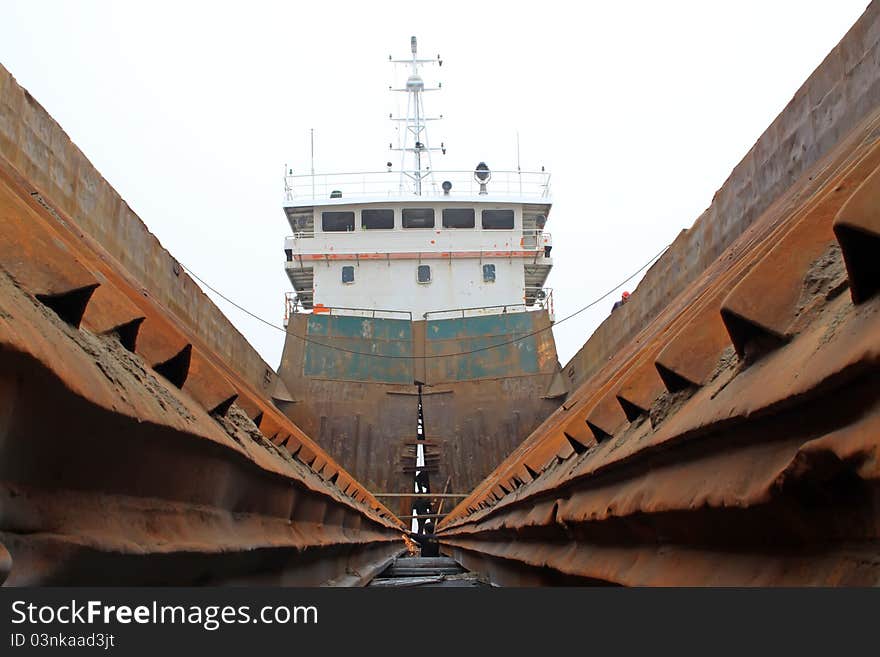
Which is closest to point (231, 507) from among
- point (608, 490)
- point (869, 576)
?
point (608, 490)

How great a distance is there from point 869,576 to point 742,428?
52 centimetres

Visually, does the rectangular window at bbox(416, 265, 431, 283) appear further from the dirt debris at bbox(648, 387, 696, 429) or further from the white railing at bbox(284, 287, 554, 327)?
the dirt debris at bbox(648, 387, 696, 429)

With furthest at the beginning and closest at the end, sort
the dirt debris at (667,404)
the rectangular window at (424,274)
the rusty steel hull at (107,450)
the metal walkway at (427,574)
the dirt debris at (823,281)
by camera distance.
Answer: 1. the rectangular window at (424,274)
2. the metal walkway at (427,574)
3. the dirt debris at (667,404)
4. the dirt debris at (823,281)
5. the rusty steel hull at (107,450)

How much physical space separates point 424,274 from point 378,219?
1903 mm

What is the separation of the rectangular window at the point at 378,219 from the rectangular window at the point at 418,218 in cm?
36

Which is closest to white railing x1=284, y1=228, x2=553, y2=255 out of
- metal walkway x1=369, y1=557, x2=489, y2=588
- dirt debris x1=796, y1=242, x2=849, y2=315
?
metal walkway x1=369, y1=557, x2=489, y2=588

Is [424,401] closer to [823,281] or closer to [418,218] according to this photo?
[418,218]

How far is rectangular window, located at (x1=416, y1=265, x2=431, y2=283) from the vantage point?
2175 cm

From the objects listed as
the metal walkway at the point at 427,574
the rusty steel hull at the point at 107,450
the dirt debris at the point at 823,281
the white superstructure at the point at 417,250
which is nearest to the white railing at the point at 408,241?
the white superstructure at the point at 417,250

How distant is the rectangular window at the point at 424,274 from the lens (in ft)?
71.4

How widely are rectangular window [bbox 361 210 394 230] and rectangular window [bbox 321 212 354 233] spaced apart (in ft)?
1.22

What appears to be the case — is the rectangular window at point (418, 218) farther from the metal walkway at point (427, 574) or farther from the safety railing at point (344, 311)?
the metal walkway at point (427, 574)

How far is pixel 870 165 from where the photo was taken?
8.02 ft

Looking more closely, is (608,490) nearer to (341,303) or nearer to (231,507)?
(231,507)
